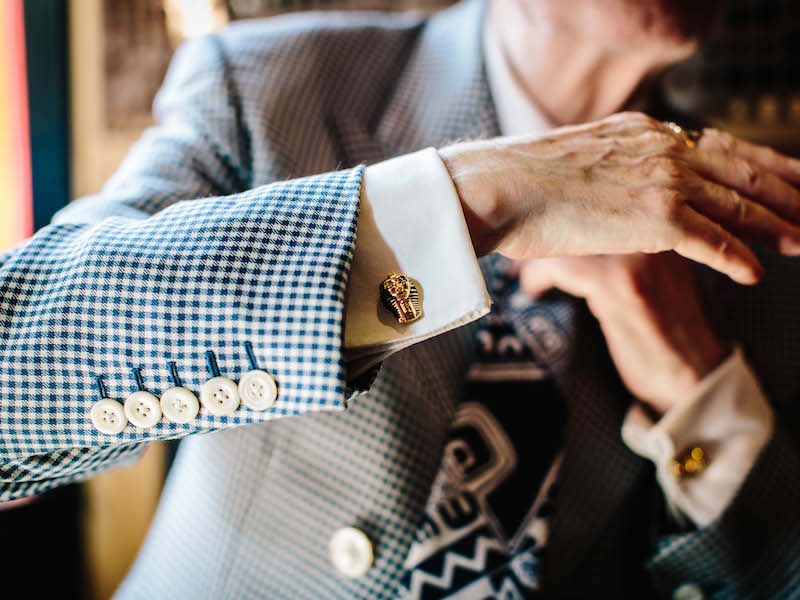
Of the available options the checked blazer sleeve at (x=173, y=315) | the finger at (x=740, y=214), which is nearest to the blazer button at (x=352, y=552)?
the checked blazer sleeve at (x=173, y=315)

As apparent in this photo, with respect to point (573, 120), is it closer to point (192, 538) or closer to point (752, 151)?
point (752, 151)

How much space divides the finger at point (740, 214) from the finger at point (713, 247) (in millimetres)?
22

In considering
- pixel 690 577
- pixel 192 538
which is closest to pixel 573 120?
pixel 690 577

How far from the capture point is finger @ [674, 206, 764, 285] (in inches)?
22.1

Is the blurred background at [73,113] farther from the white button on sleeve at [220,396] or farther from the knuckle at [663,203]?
the white button on sleeve at [220,396]

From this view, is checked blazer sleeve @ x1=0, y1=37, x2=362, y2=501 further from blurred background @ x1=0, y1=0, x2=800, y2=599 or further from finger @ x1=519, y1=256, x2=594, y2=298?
blurred background @ x1=0, y1=0, x2=800, y2=599

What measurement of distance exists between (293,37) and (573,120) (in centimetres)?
47

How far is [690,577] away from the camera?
0.78 meters

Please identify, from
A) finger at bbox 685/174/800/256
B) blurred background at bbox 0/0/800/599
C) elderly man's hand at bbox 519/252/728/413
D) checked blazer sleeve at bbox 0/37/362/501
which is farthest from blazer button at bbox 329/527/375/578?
blurred background at bbox 0/0/800/599

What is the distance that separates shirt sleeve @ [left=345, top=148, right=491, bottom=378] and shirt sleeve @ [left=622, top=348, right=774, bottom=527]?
42 cm

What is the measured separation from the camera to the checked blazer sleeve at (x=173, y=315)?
439mm

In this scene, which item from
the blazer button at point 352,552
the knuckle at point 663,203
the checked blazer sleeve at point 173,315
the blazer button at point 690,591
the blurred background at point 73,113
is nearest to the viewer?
the checked blazer sleeve at point 173,315

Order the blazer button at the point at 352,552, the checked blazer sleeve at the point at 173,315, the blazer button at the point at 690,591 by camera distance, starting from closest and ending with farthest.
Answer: the checked blazer sleeve at the point at 173,315
the blazer button at the point at 352,552
the blazer button at the point at 690,591

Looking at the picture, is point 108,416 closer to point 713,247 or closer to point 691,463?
point 713,247
